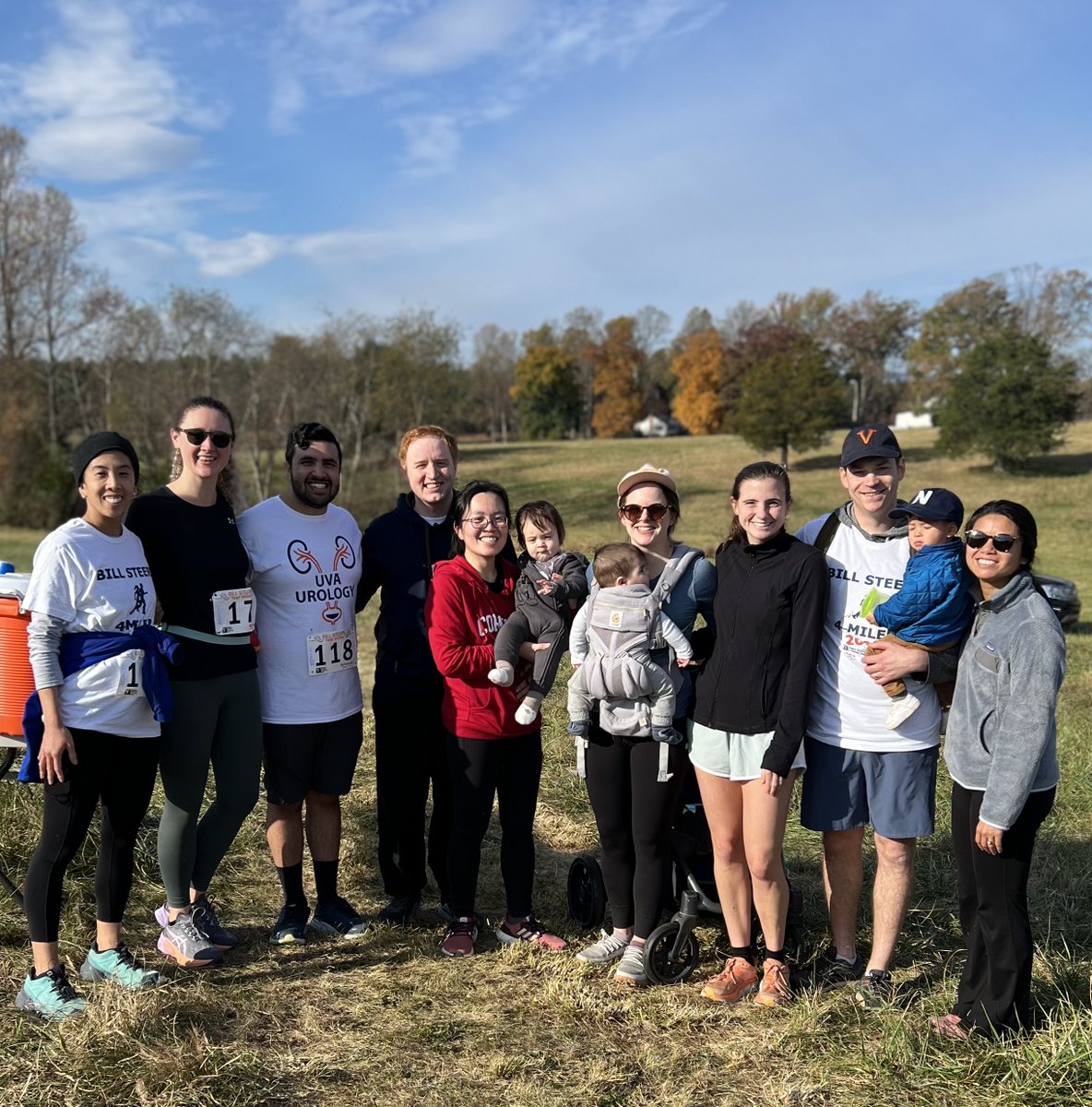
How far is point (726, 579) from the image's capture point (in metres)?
3.46

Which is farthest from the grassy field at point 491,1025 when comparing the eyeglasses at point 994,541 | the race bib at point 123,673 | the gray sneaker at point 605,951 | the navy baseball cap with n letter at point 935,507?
the navy baseball cap with n letter at point 935,507

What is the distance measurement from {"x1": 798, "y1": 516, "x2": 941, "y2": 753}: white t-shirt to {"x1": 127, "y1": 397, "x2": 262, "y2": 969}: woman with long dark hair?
7.36 ft

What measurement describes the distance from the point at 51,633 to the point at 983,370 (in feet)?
99.7

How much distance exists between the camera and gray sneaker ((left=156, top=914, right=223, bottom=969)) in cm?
373

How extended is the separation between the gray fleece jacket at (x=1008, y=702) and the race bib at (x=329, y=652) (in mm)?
2380

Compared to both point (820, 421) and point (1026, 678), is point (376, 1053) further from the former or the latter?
point (820, 421)

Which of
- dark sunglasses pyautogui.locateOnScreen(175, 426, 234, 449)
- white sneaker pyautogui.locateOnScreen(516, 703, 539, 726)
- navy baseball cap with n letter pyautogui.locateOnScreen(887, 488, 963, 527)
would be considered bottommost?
white sneaker pyautogui.locateOnScreen(516, 703, 539, 726)

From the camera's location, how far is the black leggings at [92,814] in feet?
10.9

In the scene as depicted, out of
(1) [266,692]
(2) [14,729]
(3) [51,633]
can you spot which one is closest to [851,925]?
(1) [266,692]

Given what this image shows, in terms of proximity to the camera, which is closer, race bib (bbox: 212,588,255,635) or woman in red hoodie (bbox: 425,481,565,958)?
race bib (bbox: 212,588,255,635)

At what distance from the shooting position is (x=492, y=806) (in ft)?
12.8

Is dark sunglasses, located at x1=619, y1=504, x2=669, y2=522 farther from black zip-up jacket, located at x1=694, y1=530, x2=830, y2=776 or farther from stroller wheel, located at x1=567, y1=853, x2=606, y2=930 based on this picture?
stroller wheel, located at x1=567, y1=853, x2=606, y2=930

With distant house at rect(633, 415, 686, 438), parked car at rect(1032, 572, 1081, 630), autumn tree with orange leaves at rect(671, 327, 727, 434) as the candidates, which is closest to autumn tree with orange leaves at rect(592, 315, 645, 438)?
distant house at rect(633, 415, 686, 438)

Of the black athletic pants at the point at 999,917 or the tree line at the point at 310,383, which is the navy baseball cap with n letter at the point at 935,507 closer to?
the black athletic pants at the point at 999,917
